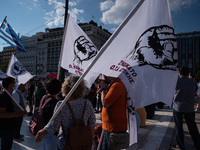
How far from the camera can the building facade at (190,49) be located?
2137 inches

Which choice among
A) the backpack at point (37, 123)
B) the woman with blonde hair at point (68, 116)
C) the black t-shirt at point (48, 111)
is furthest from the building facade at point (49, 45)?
the woman with blonde hair at point (68, 116)

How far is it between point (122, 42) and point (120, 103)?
959mm

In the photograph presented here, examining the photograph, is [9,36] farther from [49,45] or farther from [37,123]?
[49,45]

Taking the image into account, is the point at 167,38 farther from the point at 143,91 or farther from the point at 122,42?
the point at 143,91

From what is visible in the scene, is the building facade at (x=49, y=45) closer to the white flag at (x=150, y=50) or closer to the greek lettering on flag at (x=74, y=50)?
the greek lettering on flag at (x=74, y=50)

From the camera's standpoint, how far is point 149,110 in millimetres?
7148

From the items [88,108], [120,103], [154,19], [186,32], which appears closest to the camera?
[88,108]

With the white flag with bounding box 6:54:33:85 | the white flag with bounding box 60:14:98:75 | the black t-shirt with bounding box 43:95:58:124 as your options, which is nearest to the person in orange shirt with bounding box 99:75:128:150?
the black t-shirt with bounding box 43:95:58:124

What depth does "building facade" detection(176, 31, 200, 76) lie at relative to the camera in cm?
5427

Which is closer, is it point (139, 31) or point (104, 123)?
point (139, 31)

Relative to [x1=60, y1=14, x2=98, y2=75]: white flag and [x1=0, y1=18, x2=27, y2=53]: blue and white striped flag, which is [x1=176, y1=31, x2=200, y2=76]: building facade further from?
[x1=0, y1=18, x2=27, y2=53]: blue and white striped flag

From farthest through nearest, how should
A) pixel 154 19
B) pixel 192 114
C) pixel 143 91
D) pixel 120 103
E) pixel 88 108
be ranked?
1. pixel 192 114
2. pixel 120 103
3. pixel 143 91
4. pixel 154 19
5. pixel 88 108

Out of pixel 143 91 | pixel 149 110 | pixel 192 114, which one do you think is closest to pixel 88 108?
pixel 143 91

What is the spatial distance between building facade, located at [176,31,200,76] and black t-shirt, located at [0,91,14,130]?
2408 inches
